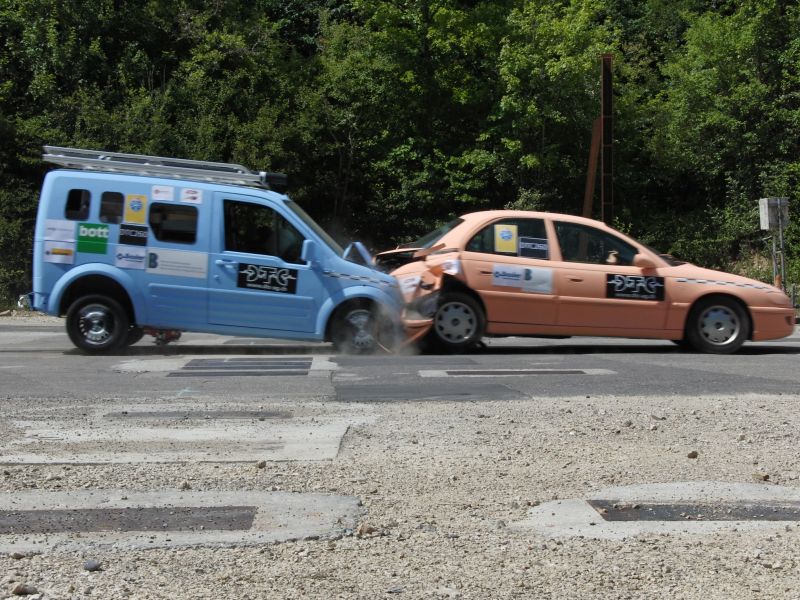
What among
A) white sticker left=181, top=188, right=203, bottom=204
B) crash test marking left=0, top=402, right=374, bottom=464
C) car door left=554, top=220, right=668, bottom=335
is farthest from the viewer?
car door left=554, top=220, right=668, bottom=335

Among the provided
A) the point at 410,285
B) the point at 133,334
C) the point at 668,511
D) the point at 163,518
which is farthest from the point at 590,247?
the point at 163,518

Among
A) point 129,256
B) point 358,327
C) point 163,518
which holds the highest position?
point 129,256

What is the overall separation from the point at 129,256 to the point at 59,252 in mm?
805

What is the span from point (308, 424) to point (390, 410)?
86 cm

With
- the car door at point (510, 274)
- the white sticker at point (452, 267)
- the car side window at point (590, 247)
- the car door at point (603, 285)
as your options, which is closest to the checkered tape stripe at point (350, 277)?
the white sticker at point (452, 267)

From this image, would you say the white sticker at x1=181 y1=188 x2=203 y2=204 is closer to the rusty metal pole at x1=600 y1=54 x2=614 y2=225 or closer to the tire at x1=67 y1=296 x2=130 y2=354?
the tire at x1=67 y1=296 x2=130 y2=354

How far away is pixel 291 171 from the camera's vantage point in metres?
31.5

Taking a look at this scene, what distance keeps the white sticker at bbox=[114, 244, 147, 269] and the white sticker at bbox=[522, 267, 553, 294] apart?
4520 mm

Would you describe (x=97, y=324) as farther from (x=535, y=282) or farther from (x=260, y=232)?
(x=535, y=282)

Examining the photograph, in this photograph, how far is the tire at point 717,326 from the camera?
13125mm

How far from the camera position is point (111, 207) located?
1216 centimetres

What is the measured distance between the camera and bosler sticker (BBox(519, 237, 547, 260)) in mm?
12867

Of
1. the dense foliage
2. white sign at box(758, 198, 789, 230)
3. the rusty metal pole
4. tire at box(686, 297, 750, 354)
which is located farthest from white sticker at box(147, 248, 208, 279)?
white sign at box(758, 198, 789, 230)

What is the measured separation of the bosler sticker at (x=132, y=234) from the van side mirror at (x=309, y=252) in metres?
1.84
